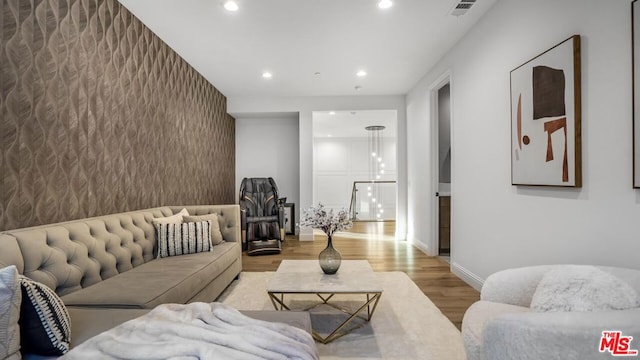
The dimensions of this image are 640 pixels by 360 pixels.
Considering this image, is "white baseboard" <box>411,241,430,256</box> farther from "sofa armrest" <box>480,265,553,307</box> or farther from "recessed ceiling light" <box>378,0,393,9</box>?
"recessed ceiling light" <box>378,0,393,9</box>

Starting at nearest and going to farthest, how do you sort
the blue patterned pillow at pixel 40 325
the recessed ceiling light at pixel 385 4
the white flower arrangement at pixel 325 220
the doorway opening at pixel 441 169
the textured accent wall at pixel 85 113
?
the blue patterned pillow at pixel 40 325, the textured accent wall at pixel 85 113, the white flower arrangement at pixel 325 220, the recessed ceiling light at pixel 385 4, the doorway opening at pixel 441 169

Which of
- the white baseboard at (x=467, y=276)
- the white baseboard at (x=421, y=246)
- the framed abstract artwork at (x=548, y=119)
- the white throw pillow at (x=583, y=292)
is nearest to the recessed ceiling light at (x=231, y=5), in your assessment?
the framed abstract artwork at (x=548, y=119)

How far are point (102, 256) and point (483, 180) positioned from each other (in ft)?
10.2

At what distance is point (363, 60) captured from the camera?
3746 millimetres

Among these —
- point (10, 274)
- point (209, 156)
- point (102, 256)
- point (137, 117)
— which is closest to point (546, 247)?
point (10, 274)

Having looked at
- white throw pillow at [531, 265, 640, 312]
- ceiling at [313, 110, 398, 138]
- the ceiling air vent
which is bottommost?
white throw pillow at [531, 265, 640, 312]

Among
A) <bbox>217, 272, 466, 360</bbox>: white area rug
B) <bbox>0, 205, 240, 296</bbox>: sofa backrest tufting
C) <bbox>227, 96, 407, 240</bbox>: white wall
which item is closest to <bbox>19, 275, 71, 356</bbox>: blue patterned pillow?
<bbox>0, 205, 240, 296</bbox>: sofa backrest tufting

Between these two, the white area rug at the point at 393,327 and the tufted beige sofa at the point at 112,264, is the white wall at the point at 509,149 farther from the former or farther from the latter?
the tufted beige sofa at the point at 112,264

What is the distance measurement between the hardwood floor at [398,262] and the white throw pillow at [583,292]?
109 cm

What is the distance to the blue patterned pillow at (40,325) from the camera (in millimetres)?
1060

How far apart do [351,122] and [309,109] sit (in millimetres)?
1993

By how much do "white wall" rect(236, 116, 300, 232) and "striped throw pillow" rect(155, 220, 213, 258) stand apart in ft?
10.8

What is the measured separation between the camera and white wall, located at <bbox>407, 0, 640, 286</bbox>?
1.51 meters

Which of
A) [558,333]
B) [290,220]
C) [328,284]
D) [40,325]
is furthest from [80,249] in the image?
[290,220]
